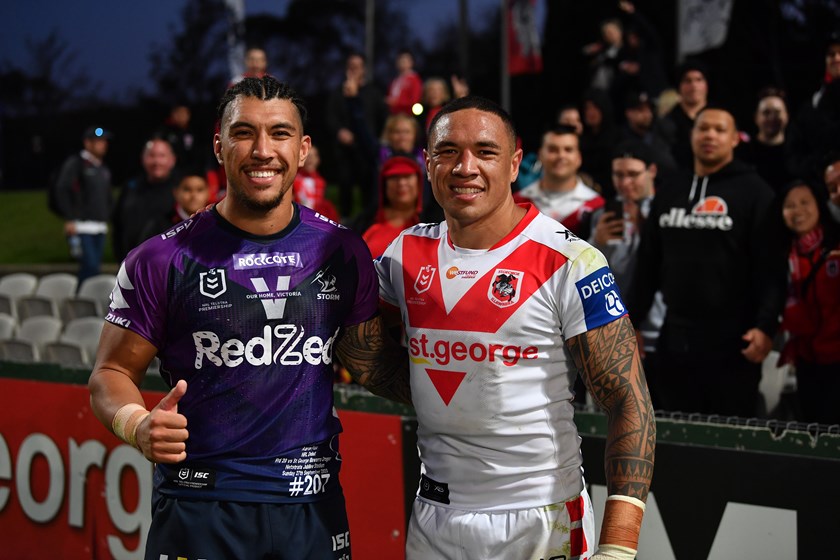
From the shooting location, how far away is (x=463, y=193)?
10.8 feet

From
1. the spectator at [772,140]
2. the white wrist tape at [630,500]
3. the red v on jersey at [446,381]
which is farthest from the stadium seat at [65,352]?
the white wrist tape at [630,500]

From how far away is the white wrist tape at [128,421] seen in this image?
304cm

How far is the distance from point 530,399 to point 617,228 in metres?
3.47

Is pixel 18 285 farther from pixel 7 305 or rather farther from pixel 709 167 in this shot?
pixel 709 167

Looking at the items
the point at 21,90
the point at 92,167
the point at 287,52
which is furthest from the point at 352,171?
the point at 21,90

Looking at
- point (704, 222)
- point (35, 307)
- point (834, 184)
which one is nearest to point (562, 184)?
point (704, 222)

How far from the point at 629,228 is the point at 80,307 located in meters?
5.49

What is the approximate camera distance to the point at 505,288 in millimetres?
3225

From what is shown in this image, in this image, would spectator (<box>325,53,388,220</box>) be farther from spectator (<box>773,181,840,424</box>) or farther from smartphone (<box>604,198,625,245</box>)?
spectator (<box>773,181,840,424</box>)

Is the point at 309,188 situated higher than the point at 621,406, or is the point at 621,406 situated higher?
the point at 309,188

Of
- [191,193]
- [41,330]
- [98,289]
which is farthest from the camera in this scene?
[98,289]

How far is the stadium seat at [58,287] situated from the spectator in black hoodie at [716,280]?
677 cm

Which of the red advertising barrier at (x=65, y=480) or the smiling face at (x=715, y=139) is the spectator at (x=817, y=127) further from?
the red advertising barrier at (x=65, y=480)

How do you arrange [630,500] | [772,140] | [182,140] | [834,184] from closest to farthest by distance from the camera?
[630,500] < [834,184] < [772,140] < [182,140]
